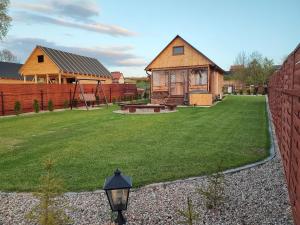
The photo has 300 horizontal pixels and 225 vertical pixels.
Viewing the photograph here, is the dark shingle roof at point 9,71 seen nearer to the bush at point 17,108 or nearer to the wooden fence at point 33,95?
the wooden fence at point 33,95

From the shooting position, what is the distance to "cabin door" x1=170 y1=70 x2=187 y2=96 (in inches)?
969

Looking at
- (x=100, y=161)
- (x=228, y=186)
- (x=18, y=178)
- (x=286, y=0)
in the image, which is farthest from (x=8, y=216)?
(x=286, y=0)

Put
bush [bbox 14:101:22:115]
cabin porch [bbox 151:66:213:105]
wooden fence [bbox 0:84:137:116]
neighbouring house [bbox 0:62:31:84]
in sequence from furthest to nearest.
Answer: neighbouring house [bbox 0:62:31:84]
cabin porch [bbox 151:66:213:105]
wooden fence [bbox 0:84:137:116]
bush [bbox 14:101:22:115]

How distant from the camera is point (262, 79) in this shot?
5038cm

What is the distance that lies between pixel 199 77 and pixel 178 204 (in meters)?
20.9

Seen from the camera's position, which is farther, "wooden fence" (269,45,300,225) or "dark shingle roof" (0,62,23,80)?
"dark shingle roof" (0,62,23,80)

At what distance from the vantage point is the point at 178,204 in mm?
4059

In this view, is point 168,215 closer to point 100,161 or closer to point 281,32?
point 100,161

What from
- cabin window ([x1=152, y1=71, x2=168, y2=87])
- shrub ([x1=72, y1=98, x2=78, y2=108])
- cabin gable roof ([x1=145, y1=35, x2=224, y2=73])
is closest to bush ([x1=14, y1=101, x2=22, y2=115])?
shrub ([x1=72, y1=98, x2=78, y2=108])

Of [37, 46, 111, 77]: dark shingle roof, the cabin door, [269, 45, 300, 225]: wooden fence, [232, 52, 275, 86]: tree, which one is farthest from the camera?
[232, 52, 275, 86]: tree

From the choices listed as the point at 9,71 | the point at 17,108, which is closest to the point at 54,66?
the point at 17,108

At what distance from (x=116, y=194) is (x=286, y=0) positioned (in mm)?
8548

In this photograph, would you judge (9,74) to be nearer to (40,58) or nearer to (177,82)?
(40,58)

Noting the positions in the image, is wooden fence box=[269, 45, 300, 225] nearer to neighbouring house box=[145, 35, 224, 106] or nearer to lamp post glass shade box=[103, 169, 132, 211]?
lamp post glass shade box=[103, 169, 132, 211]
